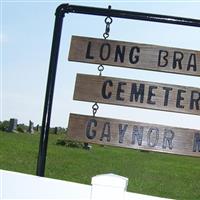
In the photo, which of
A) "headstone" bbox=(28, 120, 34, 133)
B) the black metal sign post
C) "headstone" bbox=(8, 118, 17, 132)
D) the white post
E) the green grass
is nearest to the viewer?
the white post

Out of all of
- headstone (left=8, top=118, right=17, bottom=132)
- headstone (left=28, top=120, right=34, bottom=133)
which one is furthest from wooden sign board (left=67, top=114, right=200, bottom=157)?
headstone (left=28, top=120, right=34, bottom=133)

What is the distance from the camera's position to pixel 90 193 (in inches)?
114

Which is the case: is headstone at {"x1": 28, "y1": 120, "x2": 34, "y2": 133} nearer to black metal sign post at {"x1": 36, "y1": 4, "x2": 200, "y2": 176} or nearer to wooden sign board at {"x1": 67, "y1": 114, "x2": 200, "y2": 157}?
wooden sign board at {"x1": 67, "y1": 114, "x2": 200, "y2": 157}

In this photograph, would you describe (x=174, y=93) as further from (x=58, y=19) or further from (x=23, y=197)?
(x=23, y=197)

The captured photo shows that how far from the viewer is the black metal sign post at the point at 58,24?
4.16m

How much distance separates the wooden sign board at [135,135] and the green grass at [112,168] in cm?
472

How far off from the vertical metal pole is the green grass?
4932 millimetres

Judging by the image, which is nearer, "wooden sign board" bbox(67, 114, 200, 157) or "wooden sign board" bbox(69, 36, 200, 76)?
"wooden sign board" bbox(67, 114, 200, 157)

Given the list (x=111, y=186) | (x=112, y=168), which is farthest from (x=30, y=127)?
(x=111, y=186)

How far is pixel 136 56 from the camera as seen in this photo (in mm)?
4402

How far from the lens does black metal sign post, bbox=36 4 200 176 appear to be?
13.6ft

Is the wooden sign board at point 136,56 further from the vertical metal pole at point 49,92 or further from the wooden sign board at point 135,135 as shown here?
the wooden sign board at point 135,135

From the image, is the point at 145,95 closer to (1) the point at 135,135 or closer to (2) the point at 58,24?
(1) the point at 135,135

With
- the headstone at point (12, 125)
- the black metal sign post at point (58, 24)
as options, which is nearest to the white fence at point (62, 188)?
the black metal sign post at point (58, 24)
